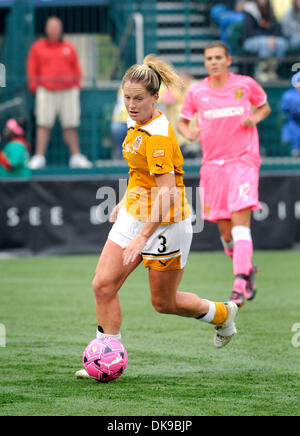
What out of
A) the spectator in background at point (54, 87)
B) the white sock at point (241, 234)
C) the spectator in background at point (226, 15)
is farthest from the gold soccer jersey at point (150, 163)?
the spectator in background at point (226, 15)

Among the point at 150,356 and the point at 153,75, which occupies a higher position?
the point at 153,75

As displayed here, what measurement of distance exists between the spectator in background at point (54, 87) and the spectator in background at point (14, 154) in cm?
58

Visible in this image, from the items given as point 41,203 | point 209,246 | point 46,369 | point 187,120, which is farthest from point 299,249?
point 46,369

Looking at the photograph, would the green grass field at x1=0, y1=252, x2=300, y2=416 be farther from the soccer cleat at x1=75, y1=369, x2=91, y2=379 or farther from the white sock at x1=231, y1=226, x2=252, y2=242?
the white sock at x1=231, y1=226, x2=252, y2=242

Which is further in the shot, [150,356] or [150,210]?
[150,356]

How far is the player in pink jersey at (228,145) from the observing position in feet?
30.3

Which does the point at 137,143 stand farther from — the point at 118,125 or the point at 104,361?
the point at 118,125

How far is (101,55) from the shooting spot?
16531mm

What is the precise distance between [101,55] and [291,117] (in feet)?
11.6

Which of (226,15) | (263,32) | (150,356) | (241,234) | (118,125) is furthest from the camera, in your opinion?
(226,15)

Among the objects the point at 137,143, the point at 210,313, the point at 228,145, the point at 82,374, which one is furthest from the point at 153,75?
the point at 228,145

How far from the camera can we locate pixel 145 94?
5895 millimetres
